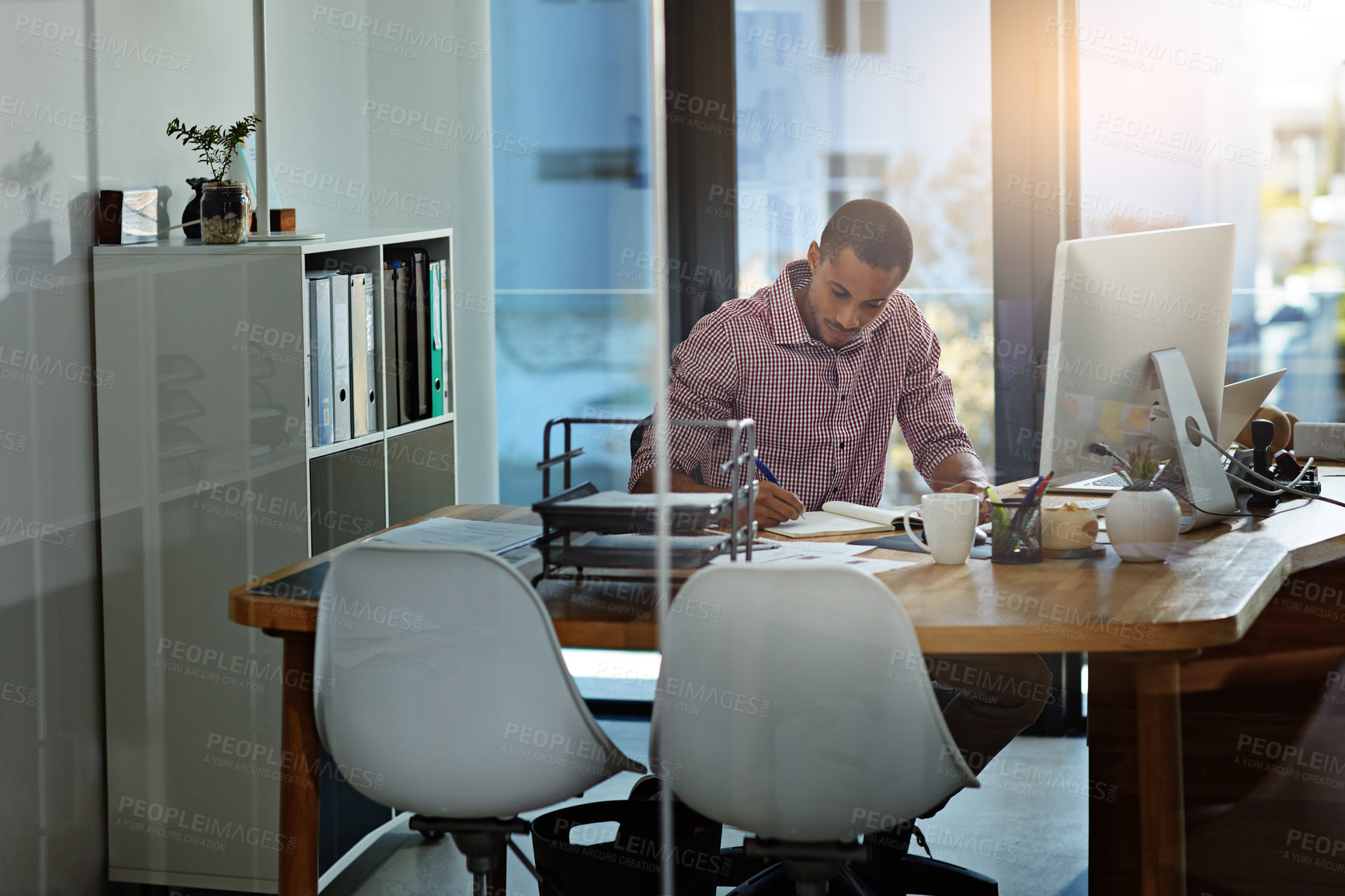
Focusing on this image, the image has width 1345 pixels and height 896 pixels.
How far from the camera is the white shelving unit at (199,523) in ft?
7.35

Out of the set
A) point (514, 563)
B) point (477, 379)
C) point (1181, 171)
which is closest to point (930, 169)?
point (1181, 171)

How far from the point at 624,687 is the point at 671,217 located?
5.77ft

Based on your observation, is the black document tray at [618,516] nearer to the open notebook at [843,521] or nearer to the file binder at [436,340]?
the open notebook at [843,521]

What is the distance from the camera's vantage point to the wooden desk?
4.82 feet

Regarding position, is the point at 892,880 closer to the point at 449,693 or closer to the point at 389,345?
the point at 449,693

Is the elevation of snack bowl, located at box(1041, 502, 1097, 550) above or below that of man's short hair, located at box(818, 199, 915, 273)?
below

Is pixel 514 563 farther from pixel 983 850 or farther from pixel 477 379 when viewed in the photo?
pixel 983 850

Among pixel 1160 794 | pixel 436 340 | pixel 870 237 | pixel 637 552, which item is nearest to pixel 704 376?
pixel 870 237

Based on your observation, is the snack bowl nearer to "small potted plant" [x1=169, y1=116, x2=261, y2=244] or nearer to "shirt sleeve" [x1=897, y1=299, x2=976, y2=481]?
"shirt sleeve" [x1=897, y1=299, x2=976, y2=481]

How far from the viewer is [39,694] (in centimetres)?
213

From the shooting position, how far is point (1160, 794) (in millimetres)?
1575

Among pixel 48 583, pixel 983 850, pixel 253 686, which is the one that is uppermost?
pixel 48 583

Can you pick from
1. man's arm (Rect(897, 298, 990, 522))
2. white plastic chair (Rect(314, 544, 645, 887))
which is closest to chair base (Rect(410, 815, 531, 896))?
white plastic chair (Rect(314, 544, 645, 887))

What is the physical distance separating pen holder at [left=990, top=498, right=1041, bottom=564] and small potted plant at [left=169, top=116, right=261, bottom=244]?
147cm
